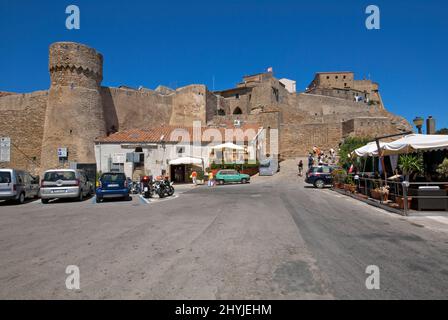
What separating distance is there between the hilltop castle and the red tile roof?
358 centimetres

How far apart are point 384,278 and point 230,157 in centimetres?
2996

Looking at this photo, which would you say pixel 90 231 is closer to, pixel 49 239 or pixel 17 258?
pixel 49 239

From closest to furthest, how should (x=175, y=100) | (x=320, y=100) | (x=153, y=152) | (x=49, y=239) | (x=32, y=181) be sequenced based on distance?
(x=49, y=239), (x=32, y=181), (x=153, y=152), (x=175, y=100), (x=320, y=100)

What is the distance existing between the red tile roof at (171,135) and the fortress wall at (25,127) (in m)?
8.16

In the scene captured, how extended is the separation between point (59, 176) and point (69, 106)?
2167 cm

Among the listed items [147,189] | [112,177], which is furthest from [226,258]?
[147,189]

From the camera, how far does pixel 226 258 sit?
4914 millimetres

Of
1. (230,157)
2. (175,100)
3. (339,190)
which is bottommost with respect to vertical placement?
(339,190)

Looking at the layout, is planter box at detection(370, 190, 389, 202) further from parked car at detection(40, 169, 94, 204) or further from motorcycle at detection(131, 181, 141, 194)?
motorcycle at detection(131, 181, 141, 194)

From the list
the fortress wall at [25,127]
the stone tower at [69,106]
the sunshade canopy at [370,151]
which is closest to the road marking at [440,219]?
the sunshade canopy at [370,151]

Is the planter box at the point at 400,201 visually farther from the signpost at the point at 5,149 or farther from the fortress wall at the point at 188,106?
the fortress wall at the point at 188,106
